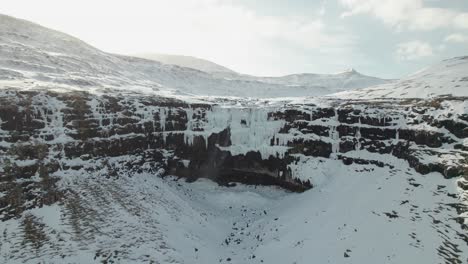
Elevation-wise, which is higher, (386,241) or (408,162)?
(408,162)

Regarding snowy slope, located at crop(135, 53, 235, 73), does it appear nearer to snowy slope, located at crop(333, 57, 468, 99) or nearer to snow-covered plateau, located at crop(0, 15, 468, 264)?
snow-covered plateau, located at crop(0, 15, 468, 264)

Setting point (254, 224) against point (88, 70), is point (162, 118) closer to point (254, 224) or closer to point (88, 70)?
point (254, 224)

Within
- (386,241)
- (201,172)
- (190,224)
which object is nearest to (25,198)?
(190,224)

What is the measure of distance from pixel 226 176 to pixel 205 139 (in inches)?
184

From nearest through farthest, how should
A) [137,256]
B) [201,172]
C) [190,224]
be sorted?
[137,256]
[190,224]
[201,172]

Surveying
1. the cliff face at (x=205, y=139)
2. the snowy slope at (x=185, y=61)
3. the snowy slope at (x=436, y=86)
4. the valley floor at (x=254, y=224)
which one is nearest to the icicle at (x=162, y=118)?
the cliff face at (x=205, y=139)

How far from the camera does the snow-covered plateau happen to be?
20.1 m

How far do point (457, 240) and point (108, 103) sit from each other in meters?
29.4

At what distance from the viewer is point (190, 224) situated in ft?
82.4

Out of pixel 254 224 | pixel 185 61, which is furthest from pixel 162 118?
pixel 185 61

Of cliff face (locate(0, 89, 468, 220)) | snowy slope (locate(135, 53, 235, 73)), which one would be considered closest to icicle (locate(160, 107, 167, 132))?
cliff face (locate(0, 89, 468, 220))

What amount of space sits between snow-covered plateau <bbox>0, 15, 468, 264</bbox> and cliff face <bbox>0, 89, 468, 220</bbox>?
110 millimetres

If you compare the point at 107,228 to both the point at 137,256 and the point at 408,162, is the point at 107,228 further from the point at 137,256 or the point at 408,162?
the point at 408,162

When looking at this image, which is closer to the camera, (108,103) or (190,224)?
(190,224)
